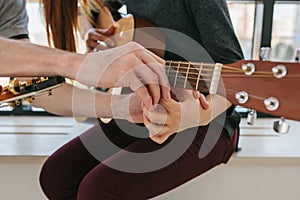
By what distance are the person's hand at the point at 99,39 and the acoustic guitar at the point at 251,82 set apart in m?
0.41

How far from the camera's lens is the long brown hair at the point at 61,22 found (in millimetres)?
1145

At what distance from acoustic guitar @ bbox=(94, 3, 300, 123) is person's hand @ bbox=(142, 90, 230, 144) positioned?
0.09m

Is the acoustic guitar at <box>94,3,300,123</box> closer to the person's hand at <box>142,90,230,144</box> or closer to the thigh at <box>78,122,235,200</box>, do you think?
the person's hand at <box>142,90,230,144</box>

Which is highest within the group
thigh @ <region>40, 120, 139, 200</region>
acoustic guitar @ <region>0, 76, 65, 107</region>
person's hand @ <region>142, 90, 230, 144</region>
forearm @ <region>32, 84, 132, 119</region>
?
acoustic guitar @ <region>0, 76, 65, 107</region>

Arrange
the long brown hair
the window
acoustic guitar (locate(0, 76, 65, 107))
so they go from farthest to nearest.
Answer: the window < the long brown hair < acoustic guitar (locate(0, 76, 65, 107))

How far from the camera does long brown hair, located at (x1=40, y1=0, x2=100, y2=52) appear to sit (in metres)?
1.14

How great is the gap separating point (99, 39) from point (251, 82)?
627mm

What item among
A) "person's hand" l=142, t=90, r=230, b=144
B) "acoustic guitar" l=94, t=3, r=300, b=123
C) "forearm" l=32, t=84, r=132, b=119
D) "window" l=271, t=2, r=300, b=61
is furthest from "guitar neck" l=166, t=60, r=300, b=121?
"window" l=271, t=2, r=300, b=61

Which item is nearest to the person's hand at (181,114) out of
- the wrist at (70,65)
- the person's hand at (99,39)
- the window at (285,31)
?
the wrist at (70,65)

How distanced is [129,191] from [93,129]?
335 mm

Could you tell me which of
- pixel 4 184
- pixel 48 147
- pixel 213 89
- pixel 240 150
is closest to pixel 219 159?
pixel 240 150

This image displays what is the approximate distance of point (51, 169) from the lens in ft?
3.52

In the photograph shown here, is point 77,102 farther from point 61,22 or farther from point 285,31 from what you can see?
point 285,31

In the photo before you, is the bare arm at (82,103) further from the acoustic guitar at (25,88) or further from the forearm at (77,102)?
the acoustic guitar at (25,88)
